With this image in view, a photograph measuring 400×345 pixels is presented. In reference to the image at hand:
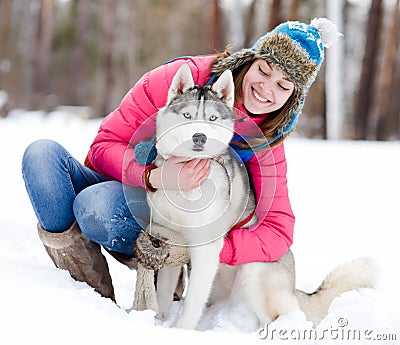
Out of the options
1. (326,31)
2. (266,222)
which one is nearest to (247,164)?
(266,222)

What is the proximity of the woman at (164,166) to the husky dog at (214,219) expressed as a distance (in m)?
0.06

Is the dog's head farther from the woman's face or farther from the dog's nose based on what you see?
the woman's face

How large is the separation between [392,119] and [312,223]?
9.14 meters

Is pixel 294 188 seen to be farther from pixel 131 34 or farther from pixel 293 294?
pixel 131 34

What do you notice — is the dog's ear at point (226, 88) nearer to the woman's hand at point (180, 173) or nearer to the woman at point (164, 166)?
the woman at point (164, 166)

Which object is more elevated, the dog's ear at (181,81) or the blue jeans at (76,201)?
the dog's ear at (181,81)

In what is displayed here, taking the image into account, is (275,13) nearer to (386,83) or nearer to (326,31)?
(386,83)

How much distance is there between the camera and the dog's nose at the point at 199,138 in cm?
187

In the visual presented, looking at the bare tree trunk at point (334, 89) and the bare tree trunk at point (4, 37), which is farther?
the bare tree trunk at point (4, 37)

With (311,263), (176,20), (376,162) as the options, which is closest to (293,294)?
(311,263)

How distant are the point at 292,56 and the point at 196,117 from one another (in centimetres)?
51

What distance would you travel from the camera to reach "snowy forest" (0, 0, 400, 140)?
8648mm

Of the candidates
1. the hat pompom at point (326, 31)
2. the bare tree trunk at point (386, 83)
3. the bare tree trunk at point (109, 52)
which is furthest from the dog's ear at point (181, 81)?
the bare tree trunk at point (109, 52)

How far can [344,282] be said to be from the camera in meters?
2.34
